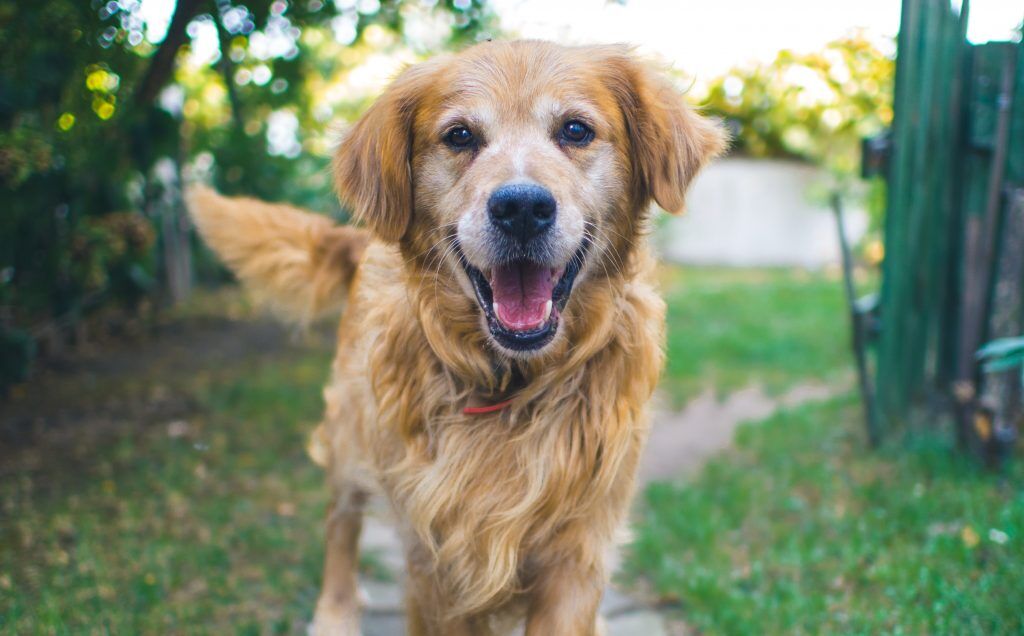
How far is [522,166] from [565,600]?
1.19 metres

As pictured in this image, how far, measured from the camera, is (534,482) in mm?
2402

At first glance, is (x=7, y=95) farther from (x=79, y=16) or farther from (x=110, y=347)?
(x=110, y=347)

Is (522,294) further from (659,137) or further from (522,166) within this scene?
(659,137)

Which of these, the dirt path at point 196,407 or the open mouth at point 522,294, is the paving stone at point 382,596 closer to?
the dirt path at point 196,407

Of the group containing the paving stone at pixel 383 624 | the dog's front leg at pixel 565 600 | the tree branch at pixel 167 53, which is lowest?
the paving stone at pixel 383 624

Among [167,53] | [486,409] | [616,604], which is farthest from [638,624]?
[167,53]

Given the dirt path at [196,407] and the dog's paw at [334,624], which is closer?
the dog's paw at [334,624]

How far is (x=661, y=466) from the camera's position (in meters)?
4.97

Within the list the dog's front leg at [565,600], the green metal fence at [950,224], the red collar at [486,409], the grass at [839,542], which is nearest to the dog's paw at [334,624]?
the dog's front leg at [565,600]

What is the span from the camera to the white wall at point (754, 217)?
58.1ft

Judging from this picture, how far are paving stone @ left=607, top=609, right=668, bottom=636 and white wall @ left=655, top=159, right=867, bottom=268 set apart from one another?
1486cm

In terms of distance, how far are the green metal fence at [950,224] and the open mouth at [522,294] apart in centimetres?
236

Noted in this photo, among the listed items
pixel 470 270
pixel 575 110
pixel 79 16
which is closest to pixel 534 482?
A: pixel 470 270

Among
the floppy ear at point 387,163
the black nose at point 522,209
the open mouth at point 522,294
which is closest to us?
the black nose at point 522,209
